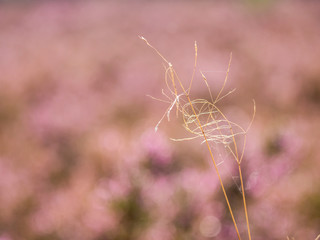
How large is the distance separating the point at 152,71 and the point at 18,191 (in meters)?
4.82

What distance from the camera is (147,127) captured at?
461cm

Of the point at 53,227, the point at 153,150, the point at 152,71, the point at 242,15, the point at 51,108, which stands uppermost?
the point at 242,15

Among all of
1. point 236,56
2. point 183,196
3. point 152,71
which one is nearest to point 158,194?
point 183,196

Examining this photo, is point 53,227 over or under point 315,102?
under

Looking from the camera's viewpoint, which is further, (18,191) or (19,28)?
(19,28)

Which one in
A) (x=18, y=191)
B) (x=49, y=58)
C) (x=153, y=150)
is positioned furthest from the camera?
(x=49, y=58)

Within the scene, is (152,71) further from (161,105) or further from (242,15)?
(242,15)

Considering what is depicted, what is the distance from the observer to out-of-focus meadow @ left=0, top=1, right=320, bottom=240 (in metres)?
2.48

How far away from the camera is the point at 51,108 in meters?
5.83

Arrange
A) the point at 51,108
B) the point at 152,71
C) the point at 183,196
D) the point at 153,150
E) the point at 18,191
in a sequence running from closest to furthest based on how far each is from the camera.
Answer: the point at 183,196 → the point at 153,150 → the point at 18,191 → the point at 51,108 → the point at 152,71

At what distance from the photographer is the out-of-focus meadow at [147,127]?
8.13ft

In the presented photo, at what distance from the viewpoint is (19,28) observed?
1262 centimetres

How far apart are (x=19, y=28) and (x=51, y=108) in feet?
27.1

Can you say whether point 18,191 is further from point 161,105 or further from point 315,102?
point 315,102
